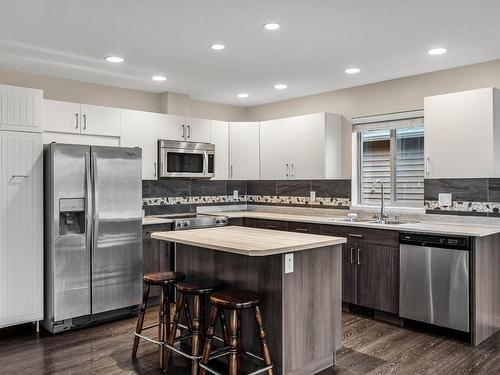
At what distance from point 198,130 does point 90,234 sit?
6.83 feet

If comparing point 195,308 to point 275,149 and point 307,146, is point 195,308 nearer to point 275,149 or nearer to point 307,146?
point 307,146

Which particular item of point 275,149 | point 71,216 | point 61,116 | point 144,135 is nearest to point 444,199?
point 275,149

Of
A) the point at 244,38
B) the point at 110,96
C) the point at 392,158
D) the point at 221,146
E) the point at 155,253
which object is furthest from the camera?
the point at 221,146

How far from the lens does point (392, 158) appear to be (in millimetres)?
4965

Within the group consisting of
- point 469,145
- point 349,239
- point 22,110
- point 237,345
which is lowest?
point 237,345

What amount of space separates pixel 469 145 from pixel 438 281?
48.3 inches

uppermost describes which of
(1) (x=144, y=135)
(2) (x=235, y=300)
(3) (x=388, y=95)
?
(3) (x=388, y=95)

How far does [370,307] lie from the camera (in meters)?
4.16

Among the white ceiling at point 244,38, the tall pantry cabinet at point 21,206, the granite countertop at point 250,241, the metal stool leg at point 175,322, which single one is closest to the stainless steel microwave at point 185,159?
the white ceiling at point 244,38

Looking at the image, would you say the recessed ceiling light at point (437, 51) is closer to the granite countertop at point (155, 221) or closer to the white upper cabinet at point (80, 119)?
the granite countertop at point (155, 221)

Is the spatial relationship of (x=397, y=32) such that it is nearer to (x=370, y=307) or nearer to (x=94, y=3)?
(x=94, y=3)

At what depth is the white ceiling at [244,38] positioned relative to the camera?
2854mm

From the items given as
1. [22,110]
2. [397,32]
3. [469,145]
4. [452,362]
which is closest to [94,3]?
[22,110]

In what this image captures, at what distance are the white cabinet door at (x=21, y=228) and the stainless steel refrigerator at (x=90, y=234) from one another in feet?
0.28
